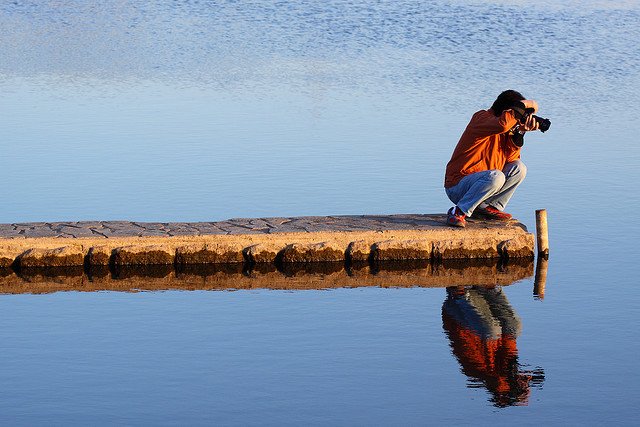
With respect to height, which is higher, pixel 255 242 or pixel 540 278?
pixel 255 242

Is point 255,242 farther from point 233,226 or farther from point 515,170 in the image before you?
point 515,170

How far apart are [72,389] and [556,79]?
15679mm

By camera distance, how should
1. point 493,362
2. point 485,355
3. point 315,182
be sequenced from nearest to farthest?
point 493,362 → point 485,355 → point 315,182

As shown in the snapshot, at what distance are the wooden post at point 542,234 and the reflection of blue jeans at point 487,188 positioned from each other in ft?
1.33

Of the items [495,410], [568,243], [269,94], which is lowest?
[495,410]

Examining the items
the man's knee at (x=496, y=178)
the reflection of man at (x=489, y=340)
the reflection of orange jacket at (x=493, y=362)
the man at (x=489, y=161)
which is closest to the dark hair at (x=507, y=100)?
the man at (x=489, y=161)

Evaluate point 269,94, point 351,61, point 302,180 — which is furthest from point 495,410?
point 351,61

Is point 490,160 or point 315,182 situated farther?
point 315,182

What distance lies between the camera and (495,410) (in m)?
8.96

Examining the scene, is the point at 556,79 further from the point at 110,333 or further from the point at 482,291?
the point at 110,333

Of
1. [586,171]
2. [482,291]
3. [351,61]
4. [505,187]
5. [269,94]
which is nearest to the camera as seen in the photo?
[482,291]

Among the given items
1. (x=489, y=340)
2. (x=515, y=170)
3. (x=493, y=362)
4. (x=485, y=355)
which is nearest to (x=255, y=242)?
(x=515, y=170)

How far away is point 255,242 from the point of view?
40.7 ft

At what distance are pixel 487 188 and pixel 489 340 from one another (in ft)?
8.13
